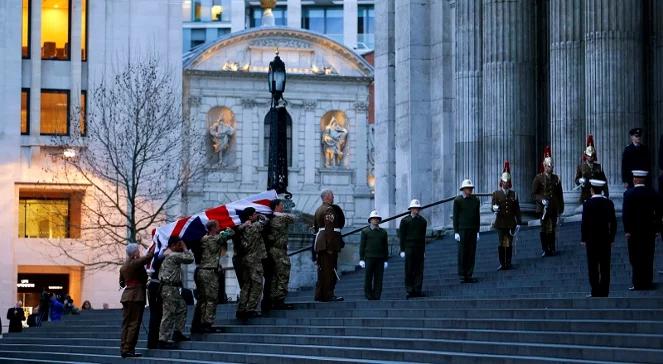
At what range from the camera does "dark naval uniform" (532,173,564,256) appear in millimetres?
34438

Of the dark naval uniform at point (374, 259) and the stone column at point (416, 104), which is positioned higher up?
the stone column at point (416, 104)

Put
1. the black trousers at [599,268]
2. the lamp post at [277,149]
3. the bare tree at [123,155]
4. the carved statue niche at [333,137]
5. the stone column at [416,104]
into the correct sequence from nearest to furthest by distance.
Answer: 1. the black trousers at [599,268]
2. the lamp post at [277,149]
3. the stone column at [416,104]
4. the bare tree at [123,155]
5. the carved statue niche at [333,137]

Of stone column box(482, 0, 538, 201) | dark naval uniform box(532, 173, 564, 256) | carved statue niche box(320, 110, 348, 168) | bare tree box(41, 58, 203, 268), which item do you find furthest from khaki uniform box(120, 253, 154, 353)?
carved statue niche box(320, 110, 348, 168)

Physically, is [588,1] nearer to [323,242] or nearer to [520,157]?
[520,157]

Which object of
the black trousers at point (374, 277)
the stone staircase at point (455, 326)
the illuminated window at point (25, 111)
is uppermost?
the illuminated window at point (25, 111)

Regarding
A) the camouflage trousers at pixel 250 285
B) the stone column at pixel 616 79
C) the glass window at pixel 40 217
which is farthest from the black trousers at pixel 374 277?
the glass window at pixel 40 217

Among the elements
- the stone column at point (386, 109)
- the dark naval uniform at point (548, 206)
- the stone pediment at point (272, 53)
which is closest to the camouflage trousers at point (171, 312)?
the dark naval uniform at point (548, 206)

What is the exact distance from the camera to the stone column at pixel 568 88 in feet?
137

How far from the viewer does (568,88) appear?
42.0 metres

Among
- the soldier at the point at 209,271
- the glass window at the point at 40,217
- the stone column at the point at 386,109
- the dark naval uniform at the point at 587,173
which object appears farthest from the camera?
the glass window at the point at 40,217

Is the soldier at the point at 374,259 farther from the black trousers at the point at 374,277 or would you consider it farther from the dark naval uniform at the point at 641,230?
the dark naval uniform at the point at 641,230

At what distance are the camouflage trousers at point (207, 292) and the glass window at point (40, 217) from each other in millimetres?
40949

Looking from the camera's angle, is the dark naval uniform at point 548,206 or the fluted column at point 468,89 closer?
the dark naval uniform at point 548,206

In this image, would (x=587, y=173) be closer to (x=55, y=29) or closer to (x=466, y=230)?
(x=466, y=230)
